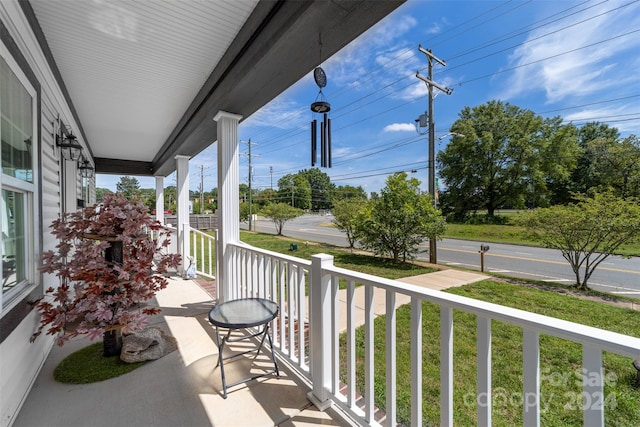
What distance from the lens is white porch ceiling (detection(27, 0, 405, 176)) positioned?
1.73 metres

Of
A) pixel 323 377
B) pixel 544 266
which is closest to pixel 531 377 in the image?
pixel 323 377

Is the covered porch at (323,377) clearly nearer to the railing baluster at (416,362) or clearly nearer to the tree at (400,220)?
the railing baluster at (416,362)

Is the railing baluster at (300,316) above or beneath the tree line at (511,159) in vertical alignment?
beneath

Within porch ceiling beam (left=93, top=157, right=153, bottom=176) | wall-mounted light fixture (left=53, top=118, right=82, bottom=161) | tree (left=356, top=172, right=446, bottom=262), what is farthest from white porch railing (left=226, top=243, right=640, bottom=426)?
porch ceiling beam (left=93, top=157, right=153, bottom=176)

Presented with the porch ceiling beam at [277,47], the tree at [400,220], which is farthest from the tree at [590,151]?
the porch ceiling beam at [277,47]

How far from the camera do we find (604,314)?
416 cm

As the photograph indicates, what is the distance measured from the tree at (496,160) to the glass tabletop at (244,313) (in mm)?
18679

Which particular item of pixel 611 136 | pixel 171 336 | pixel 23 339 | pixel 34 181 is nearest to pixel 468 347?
pixel 171 336

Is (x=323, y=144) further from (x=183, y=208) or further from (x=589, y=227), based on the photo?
(x=589, y=227)

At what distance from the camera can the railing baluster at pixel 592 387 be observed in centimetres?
71

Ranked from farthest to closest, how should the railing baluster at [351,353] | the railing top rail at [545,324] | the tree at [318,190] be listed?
1. the tree at [318,190]
2. the railing baluster at [351,353]
3. the railing top rail at [545,324]

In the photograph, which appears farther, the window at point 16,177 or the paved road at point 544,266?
the paved road at point 544,266

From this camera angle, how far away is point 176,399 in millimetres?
1754

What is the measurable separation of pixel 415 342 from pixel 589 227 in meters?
6.84
